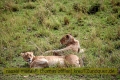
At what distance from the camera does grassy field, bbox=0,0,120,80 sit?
8.17 m

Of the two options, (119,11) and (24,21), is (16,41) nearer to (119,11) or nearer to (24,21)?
(24,21)

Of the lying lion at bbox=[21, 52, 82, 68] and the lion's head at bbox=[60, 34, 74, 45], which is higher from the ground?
the lion's head at bbox=[60, 34, 74, 45]

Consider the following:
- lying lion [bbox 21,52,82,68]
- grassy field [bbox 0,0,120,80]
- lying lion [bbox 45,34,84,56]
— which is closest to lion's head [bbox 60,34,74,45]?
lying lion [bbox 45,34,84,56]

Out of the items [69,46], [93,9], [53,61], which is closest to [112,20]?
[93,9]

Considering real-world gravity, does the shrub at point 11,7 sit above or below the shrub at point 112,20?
above

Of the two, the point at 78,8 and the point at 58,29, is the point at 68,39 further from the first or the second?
the point at 78,8

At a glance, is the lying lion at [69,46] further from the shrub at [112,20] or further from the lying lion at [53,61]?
the shrub at [112,20]

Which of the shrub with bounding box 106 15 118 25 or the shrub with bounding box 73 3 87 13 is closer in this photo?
the shrub with bounding box 106 15 118 25

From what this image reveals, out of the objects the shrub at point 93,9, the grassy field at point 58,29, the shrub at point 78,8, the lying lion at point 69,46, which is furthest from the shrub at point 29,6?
the lying lion at point 69,46

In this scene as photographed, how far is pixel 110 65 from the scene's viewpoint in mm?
7672

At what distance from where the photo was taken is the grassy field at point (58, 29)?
26.8 ft

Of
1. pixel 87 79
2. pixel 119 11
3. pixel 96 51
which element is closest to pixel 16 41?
pixel 96 51

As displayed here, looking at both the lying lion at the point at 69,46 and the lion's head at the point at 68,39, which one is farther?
the lion's head at the point at 68,39

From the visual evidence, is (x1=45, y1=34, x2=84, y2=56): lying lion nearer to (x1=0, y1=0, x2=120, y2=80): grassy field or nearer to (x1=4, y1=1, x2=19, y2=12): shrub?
(x1=0, y1=0, x2=120, y2=80): grassy field
